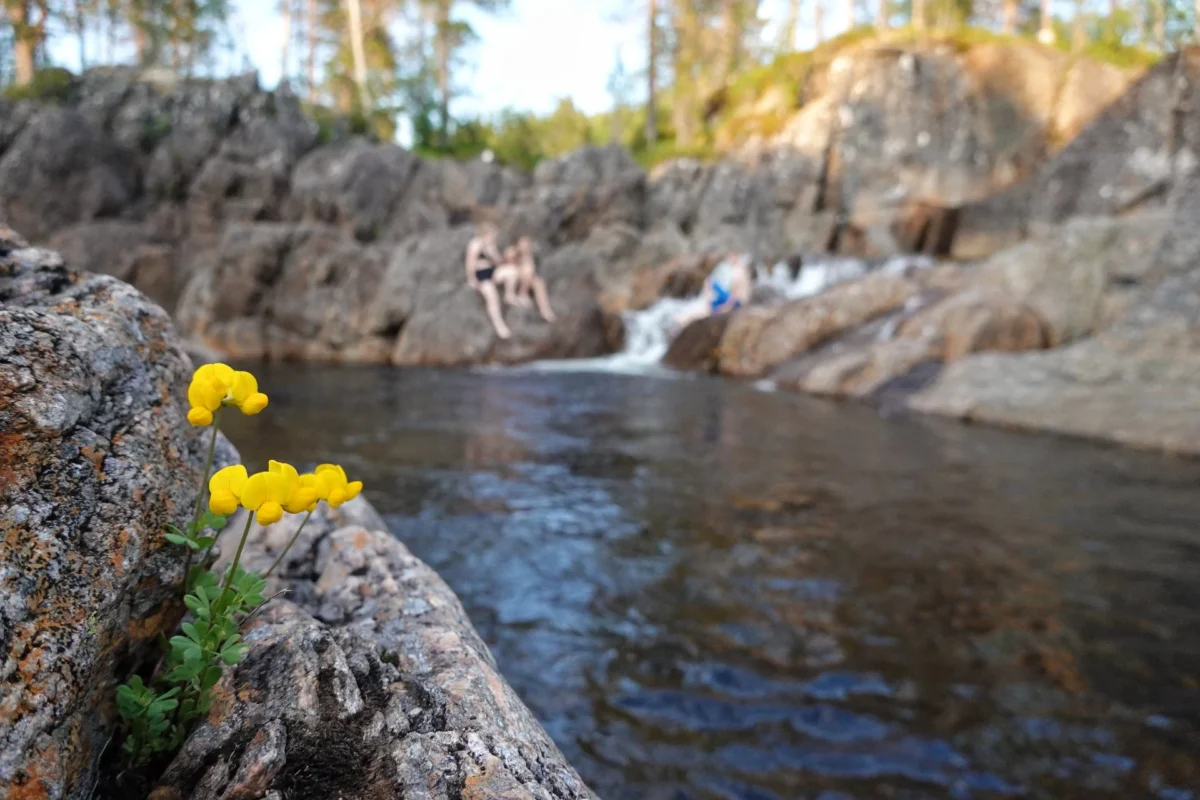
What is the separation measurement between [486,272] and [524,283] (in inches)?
38.8

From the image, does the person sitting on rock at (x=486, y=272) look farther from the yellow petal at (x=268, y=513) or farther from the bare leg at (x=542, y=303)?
the yellow petal at (x=268, y=513)

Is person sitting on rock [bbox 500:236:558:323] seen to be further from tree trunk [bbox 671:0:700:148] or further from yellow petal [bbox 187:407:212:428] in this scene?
tree trunk [bbox 671:0:700:148]

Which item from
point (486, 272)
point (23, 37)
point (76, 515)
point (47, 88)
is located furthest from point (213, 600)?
point (23, 37)

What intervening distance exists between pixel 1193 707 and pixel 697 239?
21074 millimetres

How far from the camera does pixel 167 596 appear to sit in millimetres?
1239

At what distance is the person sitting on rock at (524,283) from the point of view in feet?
45.8

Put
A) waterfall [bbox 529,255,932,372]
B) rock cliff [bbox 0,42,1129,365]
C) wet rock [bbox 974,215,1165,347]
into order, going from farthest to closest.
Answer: rock cliff [bbox 0,42,1129,365] < waterfall [bbox 529,255,932,372] < wet rock [bbox 974,215,1165,347]

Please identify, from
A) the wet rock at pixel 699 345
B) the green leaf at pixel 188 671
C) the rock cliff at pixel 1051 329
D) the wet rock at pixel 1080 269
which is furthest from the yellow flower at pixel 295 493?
the wet rock at pixel 699 345

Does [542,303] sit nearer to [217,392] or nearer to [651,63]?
[217,392]

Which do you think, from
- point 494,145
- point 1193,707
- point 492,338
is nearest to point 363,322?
point 492,338

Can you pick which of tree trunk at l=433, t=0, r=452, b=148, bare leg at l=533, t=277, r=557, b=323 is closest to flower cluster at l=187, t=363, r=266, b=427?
bare leg at l=533, t=277, r=557, b=323

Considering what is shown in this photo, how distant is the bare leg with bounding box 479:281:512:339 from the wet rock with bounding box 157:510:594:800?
11804mm

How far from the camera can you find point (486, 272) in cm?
1361

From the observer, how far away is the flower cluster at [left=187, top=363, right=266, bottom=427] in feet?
3.54
